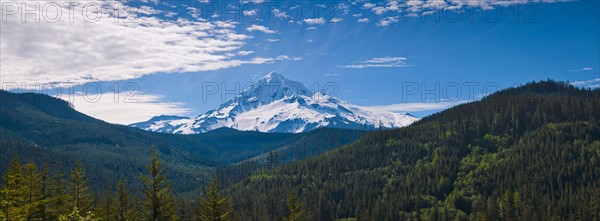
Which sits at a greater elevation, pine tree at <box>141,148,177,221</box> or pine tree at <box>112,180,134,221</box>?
pine tree at <box>141,148,177,221</box>

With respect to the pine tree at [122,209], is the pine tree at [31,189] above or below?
above

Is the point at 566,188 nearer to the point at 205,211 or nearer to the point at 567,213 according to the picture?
the point at 567,213

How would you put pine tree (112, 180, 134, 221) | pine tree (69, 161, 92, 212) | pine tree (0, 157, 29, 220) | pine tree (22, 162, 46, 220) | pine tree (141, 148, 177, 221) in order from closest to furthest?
pine tree (0, 157, 29, 220)
pine tree (141, 148, 177, 221)
pine tree (22, 162, 46, 220)
pine tree (112, 180, 134, 221)
pine tree (69, 161, 92, 212)

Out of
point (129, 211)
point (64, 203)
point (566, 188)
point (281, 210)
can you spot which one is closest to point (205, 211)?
point (129, 211)

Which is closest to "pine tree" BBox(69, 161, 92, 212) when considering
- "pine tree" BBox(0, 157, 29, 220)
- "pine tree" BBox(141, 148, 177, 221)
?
"pine tree" BBox(0, 157, 29, 220)

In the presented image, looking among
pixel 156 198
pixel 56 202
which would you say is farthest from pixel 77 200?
pixel 156 198

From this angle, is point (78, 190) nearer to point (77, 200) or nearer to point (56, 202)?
point (77, 200)

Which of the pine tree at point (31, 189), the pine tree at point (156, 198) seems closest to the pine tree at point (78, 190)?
the pine tree at point (31, 189)

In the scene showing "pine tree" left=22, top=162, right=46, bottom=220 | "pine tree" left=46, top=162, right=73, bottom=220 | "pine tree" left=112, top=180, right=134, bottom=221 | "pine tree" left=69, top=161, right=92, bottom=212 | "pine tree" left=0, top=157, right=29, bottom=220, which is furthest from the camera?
"pine tree" left=69, top=161, right=92, bottom=212

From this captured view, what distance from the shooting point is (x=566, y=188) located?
19500cm

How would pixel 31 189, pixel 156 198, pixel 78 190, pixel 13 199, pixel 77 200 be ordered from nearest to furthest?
pixel 156 198 → pixel 13 199 → pixel 31 189 → pixel 78 190 → pixel 77 200

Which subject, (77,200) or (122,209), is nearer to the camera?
(122,209)

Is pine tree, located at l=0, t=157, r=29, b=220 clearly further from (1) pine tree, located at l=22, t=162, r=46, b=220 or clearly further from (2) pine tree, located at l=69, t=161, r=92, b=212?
(2) pine tree, located at l=69, t=161, r=92, b=212

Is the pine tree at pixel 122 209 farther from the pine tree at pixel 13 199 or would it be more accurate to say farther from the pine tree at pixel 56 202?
the pine tree at pixel 13 199
